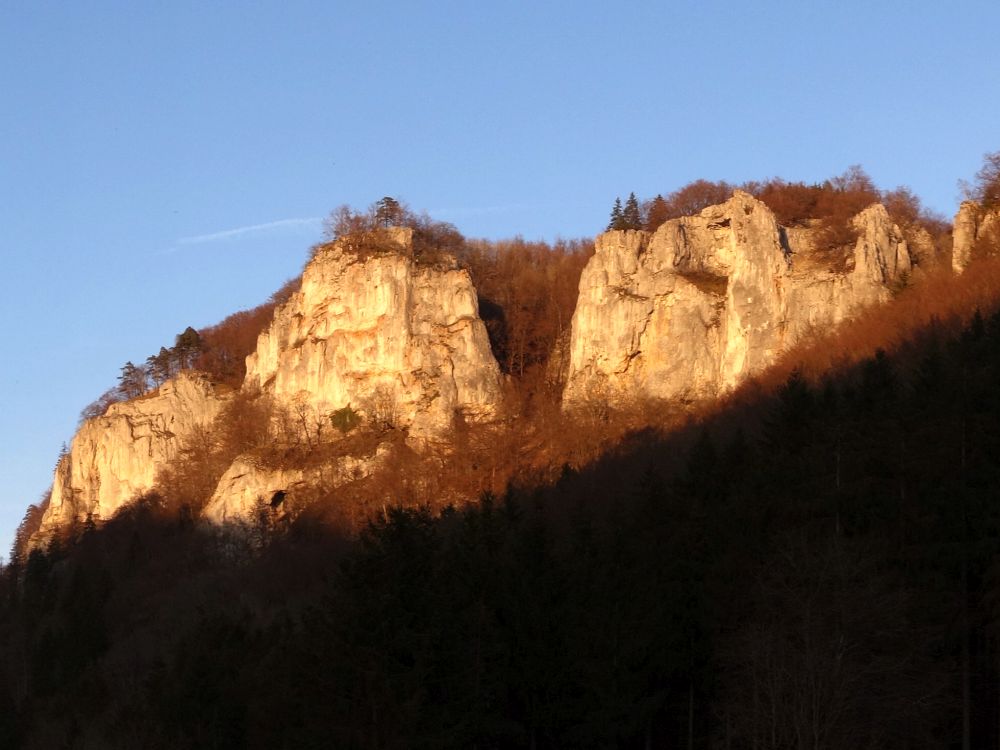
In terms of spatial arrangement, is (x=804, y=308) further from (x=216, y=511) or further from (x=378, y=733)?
(x=378, y=733)

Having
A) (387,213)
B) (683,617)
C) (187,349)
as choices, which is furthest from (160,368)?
(683,617)

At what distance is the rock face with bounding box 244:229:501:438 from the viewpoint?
224 ft

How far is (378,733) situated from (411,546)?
14.0 ft

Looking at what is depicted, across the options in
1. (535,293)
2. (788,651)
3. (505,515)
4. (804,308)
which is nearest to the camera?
(788,651)

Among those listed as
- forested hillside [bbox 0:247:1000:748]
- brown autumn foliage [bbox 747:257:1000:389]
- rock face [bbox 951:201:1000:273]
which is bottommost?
forested hillside [bbox 0:247:1000:748]

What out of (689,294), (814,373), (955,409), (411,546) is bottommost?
(411,546)

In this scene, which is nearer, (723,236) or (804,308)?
(804,308)

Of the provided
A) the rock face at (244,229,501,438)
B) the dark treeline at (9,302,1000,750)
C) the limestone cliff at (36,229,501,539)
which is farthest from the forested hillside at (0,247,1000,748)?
the rock face at (244,229,501,438)

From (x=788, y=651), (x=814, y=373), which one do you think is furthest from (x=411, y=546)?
(x=814, y=373)

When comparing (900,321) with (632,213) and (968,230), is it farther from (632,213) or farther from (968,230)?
(632,213)

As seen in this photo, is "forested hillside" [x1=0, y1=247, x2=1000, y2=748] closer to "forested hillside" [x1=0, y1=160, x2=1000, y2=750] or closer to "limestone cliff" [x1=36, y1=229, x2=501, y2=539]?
"forested hillside" [x1=0, y1=160, x2=1000, y2=750]

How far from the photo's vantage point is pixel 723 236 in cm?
6775

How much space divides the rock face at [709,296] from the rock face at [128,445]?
84.2 ft

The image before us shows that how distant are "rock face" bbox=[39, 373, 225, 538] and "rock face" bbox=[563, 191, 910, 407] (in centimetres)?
2565
